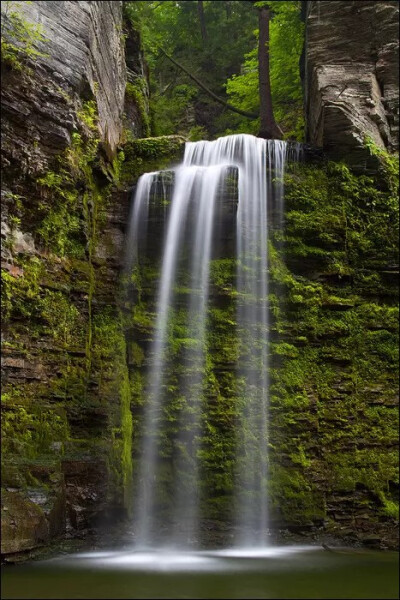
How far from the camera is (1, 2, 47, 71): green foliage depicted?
7.73 metres

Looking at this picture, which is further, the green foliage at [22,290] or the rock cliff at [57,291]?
the green foliage at [22,290]

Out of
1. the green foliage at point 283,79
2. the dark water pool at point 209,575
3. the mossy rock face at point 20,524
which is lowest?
the dark water pool at point 209,575

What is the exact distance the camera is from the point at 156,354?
8.86 meters

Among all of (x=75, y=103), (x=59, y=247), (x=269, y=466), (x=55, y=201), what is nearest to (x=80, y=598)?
(x=269, y=466)

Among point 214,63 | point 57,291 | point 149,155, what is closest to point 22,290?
point 57,291

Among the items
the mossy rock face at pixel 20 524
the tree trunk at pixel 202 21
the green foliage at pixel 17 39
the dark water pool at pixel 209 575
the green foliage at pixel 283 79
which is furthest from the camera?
the tree trunk at pixel 202 21

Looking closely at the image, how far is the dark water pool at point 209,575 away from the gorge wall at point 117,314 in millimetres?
817

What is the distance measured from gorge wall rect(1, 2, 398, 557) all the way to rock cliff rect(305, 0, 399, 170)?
0.20 feet

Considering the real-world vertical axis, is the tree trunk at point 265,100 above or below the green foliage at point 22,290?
above

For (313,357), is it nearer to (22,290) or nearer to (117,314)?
(117,314)

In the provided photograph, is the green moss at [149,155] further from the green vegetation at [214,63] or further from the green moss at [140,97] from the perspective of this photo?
the green vegetation at [214,63]

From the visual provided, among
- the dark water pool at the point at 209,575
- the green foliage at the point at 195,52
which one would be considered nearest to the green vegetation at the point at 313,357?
the dark water pool at the point at 209,575

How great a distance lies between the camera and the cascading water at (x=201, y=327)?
26.4ft

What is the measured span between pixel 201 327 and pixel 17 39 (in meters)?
5.00
